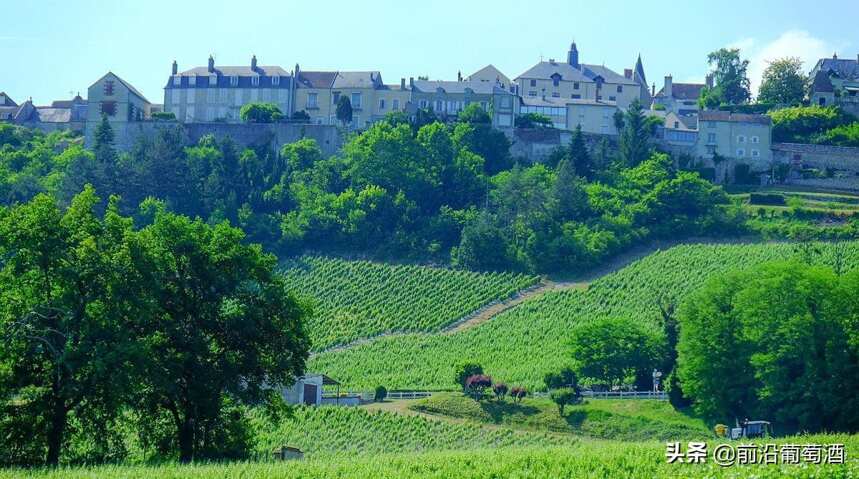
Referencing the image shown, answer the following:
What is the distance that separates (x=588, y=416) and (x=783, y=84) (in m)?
48.2

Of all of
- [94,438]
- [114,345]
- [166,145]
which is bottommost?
[94,438]

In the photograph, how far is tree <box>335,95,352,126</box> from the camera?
291 ft

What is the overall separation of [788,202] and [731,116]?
389 inches

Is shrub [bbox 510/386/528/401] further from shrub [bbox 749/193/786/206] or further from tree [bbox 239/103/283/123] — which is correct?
tree [bbox 239/103/283/123]

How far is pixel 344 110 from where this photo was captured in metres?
88.6

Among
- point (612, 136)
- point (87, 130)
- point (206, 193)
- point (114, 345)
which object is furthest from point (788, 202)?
point (114, 345)

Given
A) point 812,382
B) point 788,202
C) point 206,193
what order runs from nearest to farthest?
point 812,382, point 788,202, point 206,193

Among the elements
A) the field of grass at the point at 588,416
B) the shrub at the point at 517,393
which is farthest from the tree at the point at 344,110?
the shrub at the point at 517,393

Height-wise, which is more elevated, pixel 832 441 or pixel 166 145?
pixel 166 145

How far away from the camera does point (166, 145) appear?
84562 millimetres

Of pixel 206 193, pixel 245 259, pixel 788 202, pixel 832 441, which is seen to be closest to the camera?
pixel 832 441

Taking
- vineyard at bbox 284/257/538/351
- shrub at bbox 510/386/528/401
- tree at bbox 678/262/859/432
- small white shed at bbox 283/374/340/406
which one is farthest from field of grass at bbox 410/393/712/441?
vineyard at bbox 284/257/538/351

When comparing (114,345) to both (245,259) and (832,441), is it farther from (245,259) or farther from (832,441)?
(832,441)

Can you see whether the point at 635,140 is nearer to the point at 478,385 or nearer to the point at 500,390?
the point at 478,385
